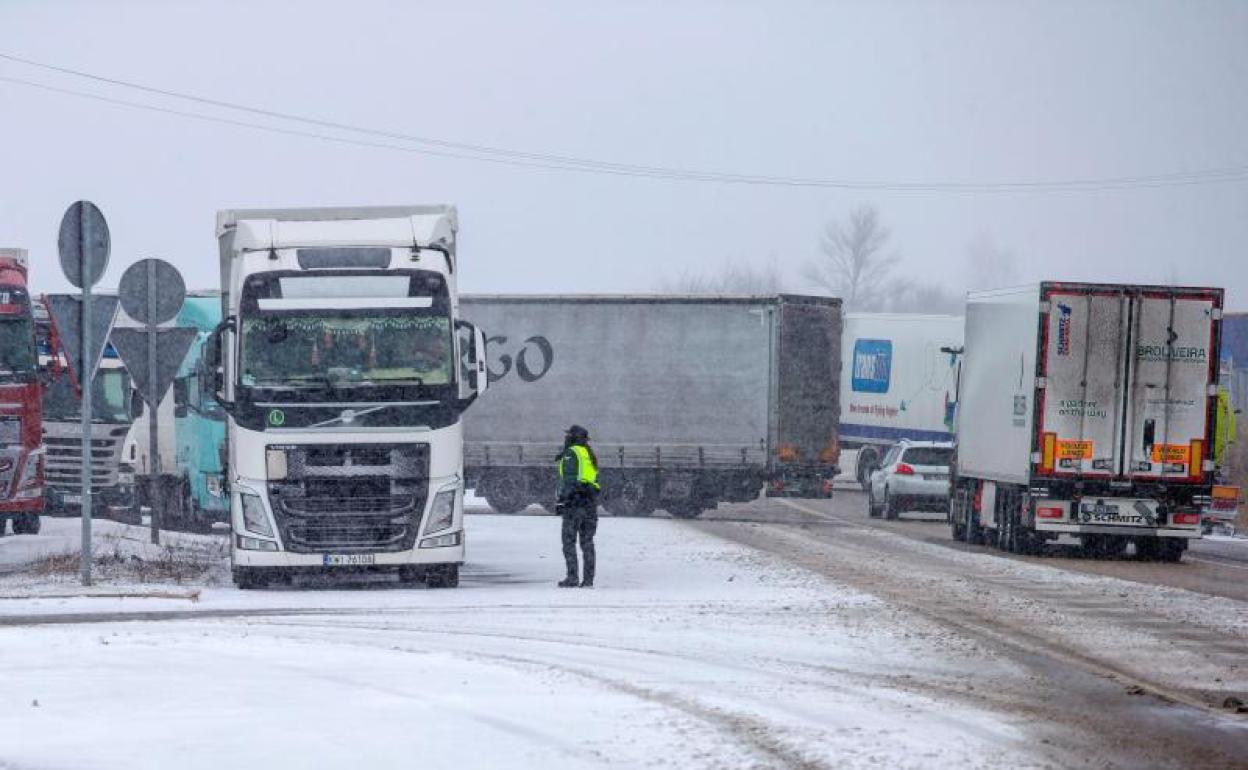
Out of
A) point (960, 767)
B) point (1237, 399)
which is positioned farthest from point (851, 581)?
point (1237, 399)

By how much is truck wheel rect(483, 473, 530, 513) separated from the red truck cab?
552 inches

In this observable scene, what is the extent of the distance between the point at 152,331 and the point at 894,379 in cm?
3367

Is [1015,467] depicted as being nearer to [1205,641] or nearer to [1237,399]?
[1205,641]

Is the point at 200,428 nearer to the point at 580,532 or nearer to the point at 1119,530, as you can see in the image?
the point at 580,532

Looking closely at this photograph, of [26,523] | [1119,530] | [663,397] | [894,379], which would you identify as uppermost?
[894,379]

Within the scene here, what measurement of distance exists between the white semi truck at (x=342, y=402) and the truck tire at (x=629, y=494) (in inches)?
731

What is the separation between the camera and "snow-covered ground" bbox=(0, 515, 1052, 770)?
907 centimetres

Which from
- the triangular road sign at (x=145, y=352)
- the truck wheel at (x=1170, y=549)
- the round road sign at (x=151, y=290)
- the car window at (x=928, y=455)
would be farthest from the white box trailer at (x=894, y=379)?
the round road sign at (x=151, y=290)

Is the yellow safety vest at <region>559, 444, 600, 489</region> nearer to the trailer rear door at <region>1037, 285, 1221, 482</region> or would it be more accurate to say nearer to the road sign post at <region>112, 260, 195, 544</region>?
the road sign post at <region>112, 260, 195, 544</region>

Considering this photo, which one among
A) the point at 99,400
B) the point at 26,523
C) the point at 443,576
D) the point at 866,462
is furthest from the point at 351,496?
the point at 866,462

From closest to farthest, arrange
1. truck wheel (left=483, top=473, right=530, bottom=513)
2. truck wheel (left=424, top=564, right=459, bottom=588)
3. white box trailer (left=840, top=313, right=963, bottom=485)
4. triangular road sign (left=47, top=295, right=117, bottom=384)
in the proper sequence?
triangular road sign (left=47, top=295, right=117, bottom=384)
truck wheel (left=424, top=564, right=459, bottom=588)
truck wheel (left=483, top=473, right=530, bottom=513)
white box trailer (left=840, top=313, right=963, bottom=485)

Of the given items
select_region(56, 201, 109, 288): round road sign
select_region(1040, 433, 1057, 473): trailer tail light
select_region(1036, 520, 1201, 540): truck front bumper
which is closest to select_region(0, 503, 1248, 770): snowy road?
select_region(56, 201, 109, 288): round road sign

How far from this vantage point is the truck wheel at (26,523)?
79.9ft

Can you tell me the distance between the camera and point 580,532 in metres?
19.0
